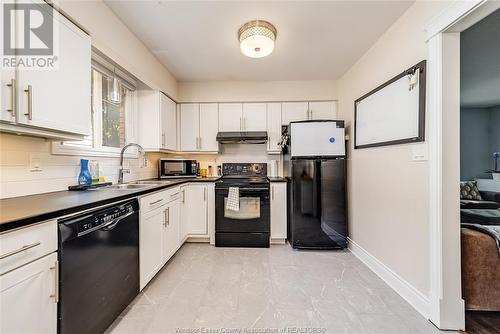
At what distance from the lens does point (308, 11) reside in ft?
6.03

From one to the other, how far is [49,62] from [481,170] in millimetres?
7297

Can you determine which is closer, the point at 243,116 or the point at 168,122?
the point at 168,122

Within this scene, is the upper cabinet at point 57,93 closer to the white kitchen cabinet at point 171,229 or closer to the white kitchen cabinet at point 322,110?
the white kitchen cabinet at point 171,229

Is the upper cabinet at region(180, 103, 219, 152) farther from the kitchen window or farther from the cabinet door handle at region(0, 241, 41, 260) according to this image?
the cabinet door handle at region(0, 241, 41, 260)

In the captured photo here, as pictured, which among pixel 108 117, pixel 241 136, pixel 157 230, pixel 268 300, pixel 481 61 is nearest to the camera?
pixel 268 300

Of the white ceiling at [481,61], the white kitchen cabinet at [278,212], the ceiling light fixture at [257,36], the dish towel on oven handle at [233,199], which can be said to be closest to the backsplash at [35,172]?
the dish towel on oven handle at [233,199]

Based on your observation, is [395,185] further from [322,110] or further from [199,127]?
[199,127]

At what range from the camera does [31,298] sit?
91cm

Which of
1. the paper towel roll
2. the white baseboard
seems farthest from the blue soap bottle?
the white baseboard

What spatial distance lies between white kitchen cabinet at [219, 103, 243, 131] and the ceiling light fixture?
4.44ft

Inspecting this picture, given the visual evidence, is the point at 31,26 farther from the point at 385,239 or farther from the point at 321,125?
the point at 385,239

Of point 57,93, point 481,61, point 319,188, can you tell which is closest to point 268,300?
point 319,188

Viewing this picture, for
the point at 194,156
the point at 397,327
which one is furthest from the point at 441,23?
the point at 194,156

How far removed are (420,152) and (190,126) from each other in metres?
2.95
